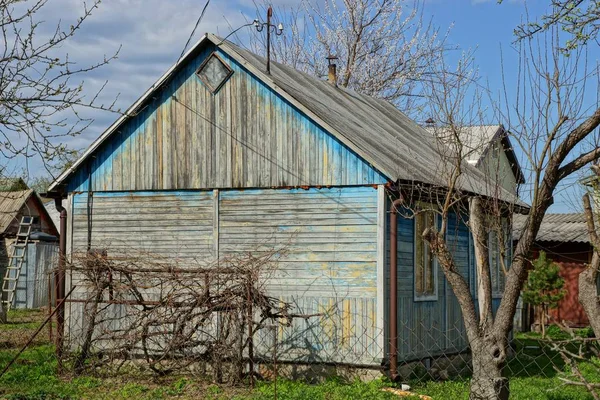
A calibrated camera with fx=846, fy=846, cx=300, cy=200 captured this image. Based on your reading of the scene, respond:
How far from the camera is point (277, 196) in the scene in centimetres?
1352

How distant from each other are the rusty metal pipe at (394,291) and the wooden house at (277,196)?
97 mm

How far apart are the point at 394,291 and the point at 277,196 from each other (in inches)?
98.1

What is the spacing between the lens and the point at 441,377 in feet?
46.5

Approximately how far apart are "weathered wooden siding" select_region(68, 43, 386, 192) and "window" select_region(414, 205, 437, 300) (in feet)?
5.96

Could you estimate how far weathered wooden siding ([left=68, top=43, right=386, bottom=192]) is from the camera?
1329 centimetres

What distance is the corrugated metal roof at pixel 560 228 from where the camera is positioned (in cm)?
2622

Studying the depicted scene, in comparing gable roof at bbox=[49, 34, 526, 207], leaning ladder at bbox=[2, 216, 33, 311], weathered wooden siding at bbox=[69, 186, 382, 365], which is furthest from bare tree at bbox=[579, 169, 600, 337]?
leaning ladder at bbox=[2, 216, 33, 311]

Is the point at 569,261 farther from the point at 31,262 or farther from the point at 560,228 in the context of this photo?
the point at 31,262

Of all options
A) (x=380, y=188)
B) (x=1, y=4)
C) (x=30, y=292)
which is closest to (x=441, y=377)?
(x=380, y=188)

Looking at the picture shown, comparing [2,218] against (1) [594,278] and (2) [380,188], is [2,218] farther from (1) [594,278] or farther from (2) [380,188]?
(1) [594,278]

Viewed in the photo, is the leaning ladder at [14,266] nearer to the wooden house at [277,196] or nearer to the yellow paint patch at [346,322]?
the wooden house at [277,196]

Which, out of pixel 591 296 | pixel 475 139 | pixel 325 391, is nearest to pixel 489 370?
pixel 591 296

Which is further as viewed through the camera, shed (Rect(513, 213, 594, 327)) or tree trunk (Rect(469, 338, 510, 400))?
shed (Rect(513, 213, 594, 327))

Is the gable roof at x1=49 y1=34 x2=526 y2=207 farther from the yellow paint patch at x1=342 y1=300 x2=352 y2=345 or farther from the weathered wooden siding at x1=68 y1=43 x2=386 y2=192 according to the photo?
the yellow paint patch at x1=342 y1=300 x2=352 y2=345
